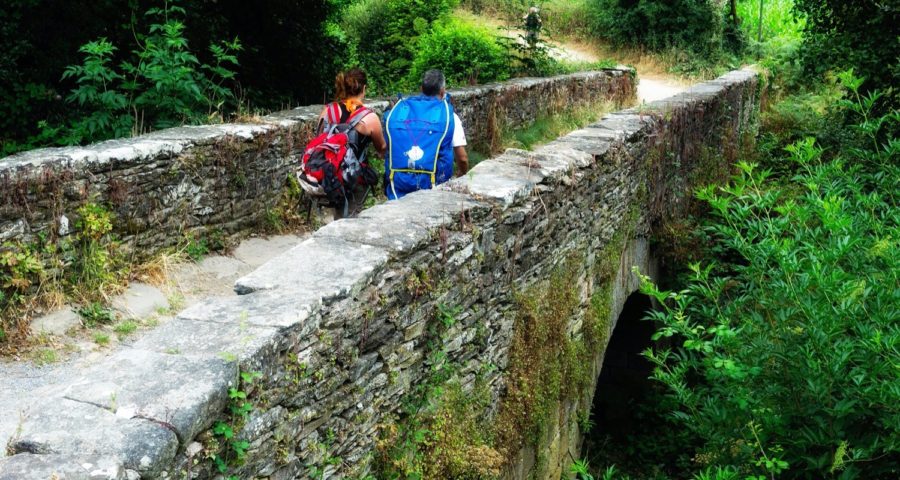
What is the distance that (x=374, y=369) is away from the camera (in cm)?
359

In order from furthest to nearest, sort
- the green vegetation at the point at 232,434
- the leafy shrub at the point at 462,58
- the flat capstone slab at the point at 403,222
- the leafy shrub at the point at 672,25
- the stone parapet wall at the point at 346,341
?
the leafy shrub at the point at 672,25 < the leafy shrub at the point at 462,58 < the flat capstone slab at the point at 403,222 < the green vegetation at the point at 232,434 < the stone parapet wall at the point at 346,341

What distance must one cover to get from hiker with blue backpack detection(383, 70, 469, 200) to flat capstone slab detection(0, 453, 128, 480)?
12.5 ft

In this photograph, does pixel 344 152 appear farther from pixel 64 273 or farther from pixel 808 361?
pixel 808 361

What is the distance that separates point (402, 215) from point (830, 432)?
2835mm

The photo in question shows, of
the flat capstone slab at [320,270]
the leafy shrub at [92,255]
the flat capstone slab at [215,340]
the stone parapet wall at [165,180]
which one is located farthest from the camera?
the leafy shrub at [92,255]

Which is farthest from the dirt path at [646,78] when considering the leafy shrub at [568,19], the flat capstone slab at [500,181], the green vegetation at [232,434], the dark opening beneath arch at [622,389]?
the green vegetation at [232,434]

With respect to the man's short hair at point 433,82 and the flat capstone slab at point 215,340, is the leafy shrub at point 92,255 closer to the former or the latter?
the man's short hair at point 433,82

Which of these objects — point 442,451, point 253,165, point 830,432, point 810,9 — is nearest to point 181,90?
point 253,165

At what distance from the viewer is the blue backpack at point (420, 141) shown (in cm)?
578

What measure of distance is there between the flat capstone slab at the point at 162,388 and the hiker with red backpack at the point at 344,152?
311 centimetres

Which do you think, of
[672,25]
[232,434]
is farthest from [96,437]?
[672,25]

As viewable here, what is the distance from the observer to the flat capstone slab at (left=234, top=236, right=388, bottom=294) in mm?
3311

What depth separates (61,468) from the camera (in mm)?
2184

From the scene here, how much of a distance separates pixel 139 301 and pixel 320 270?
9.37ft
